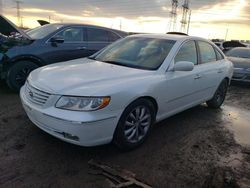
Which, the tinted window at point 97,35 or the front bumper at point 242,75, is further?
the front bumper at point 242,75

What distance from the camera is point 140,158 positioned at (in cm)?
→ 361

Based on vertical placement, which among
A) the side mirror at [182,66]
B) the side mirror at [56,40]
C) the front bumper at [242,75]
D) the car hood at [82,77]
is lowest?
the front bumper at [242,75]

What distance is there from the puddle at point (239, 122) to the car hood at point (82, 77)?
2044mm

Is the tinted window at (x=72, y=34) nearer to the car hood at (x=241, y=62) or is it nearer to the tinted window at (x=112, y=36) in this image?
the tinted window at (x=112, y=36)

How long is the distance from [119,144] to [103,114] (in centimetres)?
59

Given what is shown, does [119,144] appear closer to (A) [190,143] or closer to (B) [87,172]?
(B) [87,172]

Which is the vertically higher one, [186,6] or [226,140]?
[186,6]

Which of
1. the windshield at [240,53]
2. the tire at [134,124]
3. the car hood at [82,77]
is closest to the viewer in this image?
the car hood at [82,77]

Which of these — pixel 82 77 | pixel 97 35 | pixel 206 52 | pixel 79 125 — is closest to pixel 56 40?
pixel 97 35

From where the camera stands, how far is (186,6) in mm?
43500

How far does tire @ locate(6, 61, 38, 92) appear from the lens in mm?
5836

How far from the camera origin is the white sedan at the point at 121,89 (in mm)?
3174

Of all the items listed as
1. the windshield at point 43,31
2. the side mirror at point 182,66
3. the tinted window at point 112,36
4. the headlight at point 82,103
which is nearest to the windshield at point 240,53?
the tinted window at point 112,36

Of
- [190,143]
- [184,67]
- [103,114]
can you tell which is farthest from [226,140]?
[103,114]
